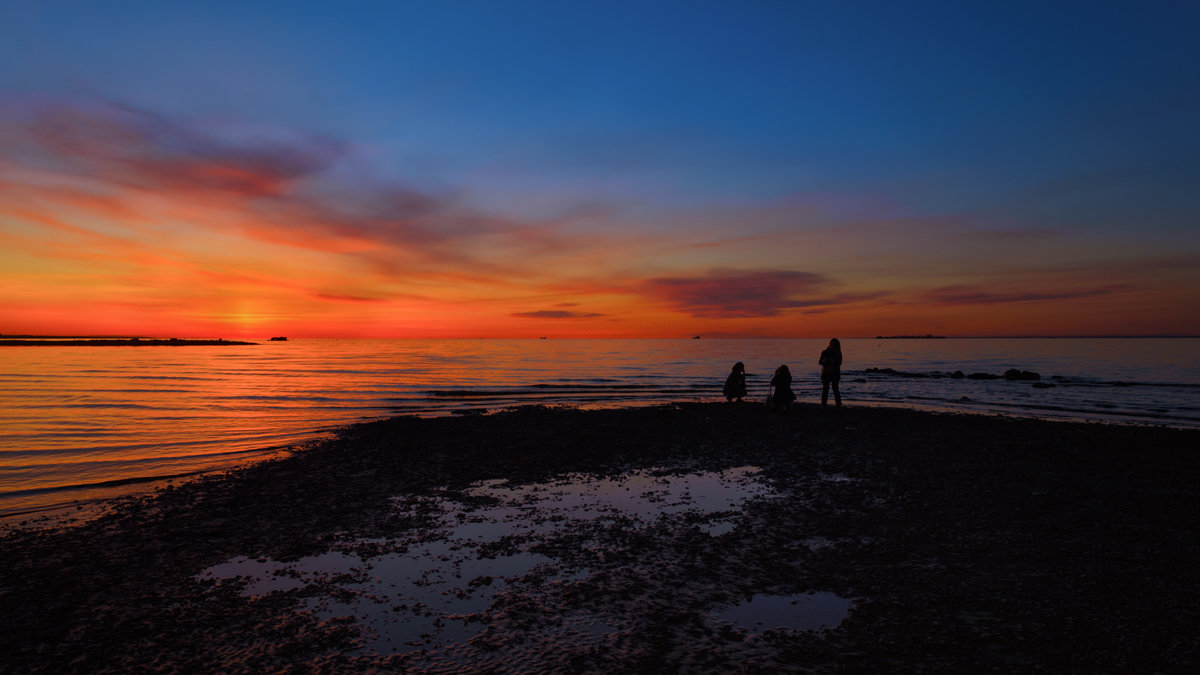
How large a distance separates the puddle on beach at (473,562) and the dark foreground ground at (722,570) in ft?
0.61

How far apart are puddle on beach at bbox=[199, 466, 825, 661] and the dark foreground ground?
0.18 meters

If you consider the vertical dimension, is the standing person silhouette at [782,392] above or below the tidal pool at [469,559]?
above

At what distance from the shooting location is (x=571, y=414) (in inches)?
976

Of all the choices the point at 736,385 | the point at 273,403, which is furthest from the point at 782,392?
the point at 273,403

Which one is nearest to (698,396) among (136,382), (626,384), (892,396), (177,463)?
(626,384)

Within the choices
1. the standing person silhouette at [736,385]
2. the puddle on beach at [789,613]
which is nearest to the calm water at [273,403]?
the standing person silhouette at [736,385]

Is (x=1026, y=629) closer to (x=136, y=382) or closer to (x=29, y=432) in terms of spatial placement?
(x=29, y=432)

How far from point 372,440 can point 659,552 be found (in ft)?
42.9

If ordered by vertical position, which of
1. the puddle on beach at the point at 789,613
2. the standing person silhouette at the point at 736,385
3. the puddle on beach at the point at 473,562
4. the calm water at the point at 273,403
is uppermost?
the standing person silhouette at the point at 736,385

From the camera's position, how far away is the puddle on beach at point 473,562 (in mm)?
6033

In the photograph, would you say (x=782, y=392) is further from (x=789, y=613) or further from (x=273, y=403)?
(x=273, y=403)

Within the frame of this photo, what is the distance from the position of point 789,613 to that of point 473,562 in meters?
4.24

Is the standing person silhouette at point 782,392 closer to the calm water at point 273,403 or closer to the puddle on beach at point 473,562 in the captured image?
the calm water at point 273,403

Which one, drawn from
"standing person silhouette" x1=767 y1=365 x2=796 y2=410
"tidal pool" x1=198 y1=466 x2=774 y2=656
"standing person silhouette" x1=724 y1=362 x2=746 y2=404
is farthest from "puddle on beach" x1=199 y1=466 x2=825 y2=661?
"standing person silhouette" x1=724 y1=362 x2=746 y2=404
